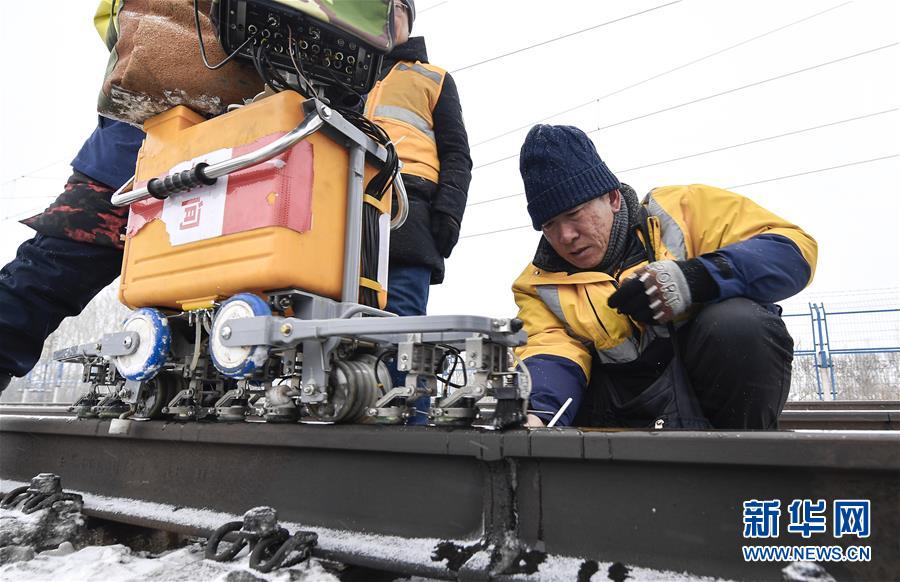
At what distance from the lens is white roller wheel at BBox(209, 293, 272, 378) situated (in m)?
1.51

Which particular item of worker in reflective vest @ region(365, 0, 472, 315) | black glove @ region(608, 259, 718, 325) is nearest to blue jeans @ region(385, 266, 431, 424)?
worker in reflective vest @ region(365, 0, 472, 315)

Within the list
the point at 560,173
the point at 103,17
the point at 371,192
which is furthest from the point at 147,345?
the point at 560,173

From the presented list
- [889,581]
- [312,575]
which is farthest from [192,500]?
[889,581]

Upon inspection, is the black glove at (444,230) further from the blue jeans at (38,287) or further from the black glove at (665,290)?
the blue jeans at (38,287)

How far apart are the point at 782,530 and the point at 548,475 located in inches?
16.2

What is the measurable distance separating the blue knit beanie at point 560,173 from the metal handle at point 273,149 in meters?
0.80

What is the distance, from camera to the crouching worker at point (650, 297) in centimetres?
163

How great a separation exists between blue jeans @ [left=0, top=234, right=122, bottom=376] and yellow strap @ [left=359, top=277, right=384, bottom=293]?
1194 millimetres

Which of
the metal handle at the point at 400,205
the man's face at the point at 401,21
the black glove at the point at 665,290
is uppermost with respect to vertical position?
the man's face at the point at 401,21

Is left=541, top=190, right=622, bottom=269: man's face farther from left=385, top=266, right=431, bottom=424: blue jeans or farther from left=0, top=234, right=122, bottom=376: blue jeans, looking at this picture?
left=0, top=234, right=122, bottom=376: blue jeans

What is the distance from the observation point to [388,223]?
1.99m

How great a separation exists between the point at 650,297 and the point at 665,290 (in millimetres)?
47

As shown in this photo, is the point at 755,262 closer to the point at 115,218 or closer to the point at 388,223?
the point at 388,223

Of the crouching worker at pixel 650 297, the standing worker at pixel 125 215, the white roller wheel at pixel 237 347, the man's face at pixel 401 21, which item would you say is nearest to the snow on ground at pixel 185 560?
the white roller wheel at pixel 237 347
